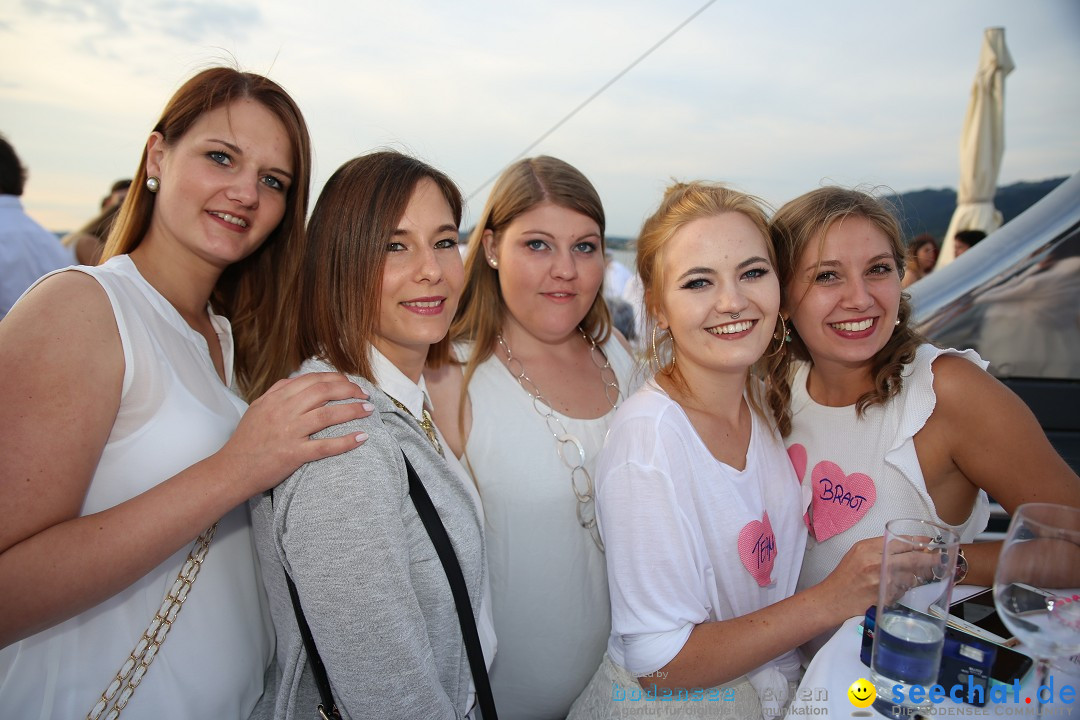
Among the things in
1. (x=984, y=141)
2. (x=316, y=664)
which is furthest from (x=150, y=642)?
(x=984, y=141)

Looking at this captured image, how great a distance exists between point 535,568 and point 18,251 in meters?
4.26

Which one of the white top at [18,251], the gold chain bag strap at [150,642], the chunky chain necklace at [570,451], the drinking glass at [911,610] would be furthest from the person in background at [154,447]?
the white top at [18,251]

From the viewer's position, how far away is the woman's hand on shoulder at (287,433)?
1271 millimetres

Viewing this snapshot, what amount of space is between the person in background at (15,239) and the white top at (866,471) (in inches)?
187

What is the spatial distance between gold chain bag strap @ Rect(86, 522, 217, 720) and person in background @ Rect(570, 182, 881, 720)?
0.99m

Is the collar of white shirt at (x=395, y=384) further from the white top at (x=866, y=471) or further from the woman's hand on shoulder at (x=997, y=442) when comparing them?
the woman's hand on shoulder at (x=997, y=442)

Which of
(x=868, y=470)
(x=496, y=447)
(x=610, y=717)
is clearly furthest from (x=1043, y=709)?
(x=496, y=447)

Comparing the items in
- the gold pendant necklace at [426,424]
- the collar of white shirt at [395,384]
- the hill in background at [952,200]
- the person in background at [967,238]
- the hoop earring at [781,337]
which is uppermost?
the hill in background at [952,200]

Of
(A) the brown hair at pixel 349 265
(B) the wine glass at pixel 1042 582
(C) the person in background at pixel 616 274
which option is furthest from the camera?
(C) the person in background at pixel 616 274

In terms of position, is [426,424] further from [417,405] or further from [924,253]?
[924,253]

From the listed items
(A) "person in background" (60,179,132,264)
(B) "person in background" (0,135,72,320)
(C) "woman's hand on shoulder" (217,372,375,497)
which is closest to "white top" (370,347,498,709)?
(C) "woman's hand on shoulder" (217,372,375,497)

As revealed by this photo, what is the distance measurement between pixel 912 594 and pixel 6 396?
172 centimetres

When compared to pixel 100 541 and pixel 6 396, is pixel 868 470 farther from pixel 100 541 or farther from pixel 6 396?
pixel 6 396

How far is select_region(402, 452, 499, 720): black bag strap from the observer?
1.42m
